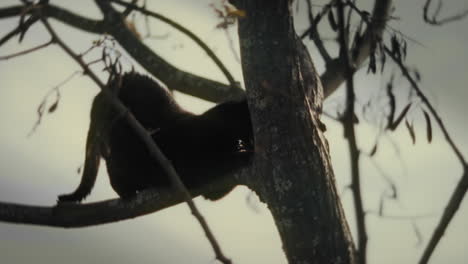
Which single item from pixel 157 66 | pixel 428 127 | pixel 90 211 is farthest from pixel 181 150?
pixel 428 127

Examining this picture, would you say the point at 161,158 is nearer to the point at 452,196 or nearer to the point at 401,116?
the point at 452,196

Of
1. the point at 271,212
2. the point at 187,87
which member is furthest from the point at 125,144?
the point at 271,212

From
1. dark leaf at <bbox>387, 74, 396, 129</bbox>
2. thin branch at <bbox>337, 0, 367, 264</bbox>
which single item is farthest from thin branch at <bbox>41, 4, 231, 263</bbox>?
dark leaf at <bbox>387, 74, 396, 129</bbox>

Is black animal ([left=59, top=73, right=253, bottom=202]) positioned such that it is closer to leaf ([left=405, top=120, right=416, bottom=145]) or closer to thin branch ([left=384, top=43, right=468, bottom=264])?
leaf ([left=405, top=120, right=416, bottom=145])

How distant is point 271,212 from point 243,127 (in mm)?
918

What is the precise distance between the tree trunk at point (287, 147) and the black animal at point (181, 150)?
70 centimetres

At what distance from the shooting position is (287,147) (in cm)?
187

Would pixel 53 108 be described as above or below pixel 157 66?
above

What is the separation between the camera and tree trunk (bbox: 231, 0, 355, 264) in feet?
5.87

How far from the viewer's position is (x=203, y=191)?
102 inches

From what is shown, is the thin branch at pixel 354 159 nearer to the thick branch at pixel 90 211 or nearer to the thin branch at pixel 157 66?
the thick branch at pixel 90 211

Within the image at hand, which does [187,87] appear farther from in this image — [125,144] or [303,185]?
[303,185]

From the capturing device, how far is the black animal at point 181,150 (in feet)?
8.98

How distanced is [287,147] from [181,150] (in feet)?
3.90
